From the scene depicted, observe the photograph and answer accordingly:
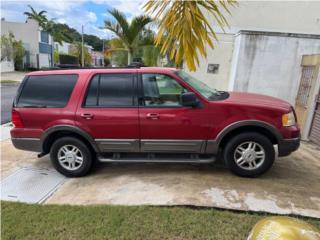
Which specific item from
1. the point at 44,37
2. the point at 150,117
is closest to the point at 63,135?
the point at 150,117

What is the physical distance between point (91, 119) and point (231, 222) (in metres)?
2.55

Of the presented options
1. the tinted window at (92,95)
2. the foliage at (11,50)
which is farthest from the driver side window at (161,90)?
the foliage at (11,50)

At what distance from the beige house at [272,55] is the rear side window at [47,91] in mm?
5681

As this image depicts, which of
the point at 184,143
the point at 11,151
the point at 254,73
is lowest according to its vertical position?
the point at 11,151

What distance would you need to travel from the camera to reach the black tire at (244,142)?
396cm

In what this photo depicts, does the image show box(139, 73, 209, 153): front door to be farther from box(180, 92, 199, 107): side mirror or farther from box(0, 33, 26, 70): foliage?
box(0, 33, 26, 70): foliage

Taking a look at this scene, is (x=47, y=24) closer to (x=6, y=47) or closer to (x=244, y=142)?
(x=6, y=47)

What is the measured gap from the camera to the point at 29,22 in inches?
1489

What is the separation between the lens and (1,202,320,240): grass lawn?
2.83 meters

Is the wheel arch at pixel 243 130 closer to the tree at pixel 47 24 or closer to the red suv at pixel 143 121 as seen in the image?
the red suv at pixel 143 121

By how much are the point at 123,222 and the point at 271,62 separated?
703 cm

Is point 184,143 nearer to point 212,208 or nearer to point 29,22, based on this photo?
point 212,208

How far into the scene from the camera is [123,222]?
3.03 meters

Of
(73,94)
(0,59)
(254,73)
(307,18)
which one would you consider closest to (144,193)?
(73,94)
